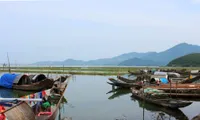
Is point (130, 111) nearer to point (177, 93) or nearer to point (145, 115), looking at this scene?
point (145, 115)

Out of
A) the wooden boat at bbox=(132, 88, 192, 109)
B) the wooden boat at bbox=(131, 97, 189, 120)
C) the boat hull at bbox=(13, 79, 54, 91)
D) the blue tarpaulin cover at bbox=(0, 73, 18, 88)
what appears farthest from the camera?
the blue tarpaulin cover at bbox=(0, 73, 18, 88)

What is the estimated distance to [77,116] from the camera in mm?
18172

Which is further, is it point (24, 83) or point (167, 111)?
point (24, 83)

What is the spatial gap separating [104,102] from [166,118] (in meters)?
8.49

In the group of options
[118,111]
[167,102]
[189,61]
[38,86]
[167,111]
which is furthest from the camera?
[189,61]

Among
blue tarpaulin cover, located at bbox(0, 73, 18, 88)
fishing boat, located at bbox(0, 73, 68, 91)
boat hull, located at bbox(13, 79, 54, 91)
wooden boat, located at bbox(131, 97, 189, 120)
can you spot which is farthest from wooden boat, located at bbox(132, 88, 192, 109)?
blue tarpaulin cover, located at bbox(0, 73, 18, 88)

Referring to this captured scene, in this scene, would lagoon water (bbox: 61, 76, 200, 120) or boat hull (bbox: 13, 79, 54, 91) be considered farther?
boat hull (bbox: 13, 79, 54, 91)

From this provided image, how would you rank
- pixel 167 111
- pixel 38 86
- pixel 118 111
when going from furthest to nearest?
1. pixel 38 86
2. pixel 118 111
3. pixel 167 111

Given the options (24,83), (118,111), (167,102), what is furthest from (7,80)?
(167,102)

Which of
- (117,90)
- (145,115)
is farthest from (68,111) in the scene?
(117,90)

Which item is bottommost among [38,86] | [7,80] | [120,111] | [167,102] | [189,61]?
[120,111]

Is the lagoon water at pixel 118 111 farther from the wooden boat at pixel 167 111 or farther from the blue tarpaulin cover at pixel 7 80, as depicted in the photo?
the blue tarpaulin cover at pixel 7 80

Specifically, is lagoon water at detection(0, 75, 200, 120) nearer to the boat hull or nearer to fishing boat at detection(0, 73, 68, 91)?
the boat hull

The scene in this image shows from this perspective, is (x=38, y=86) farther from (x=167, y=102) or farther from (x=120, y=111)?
(x=167, y=102)
